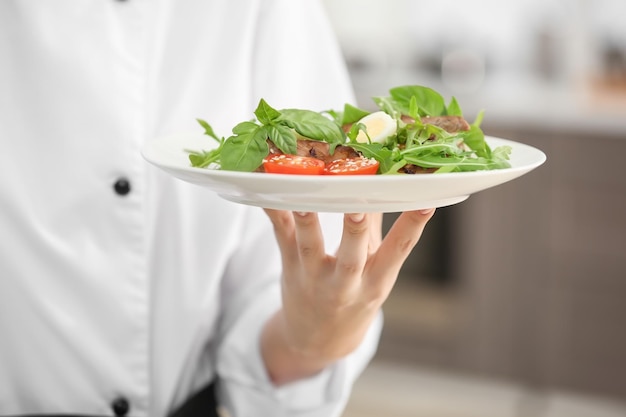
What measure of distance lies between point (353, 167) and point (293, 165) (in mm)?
46

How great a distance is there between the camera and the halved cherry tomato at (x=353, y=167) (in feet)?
2.05

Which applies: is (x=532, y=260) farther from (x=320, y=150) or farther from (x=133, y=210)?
(x=320, y=150)

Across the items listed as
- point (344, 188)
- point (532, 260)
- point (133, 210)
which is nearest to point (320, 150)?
point (344, 188)

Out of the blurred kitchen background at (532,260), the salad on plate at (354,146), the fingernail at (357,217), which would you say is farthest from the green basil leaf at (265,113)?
the blurred kitchen background at (532,260)

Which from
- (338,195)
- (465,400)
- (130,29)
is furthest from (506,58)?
(338,195)

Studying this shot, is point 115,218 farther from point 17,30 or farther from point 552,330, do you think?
point 552,330

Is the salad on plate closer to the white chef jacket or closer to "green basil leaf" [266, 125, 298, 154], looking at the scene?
"green basil leaf" [266, 125, 298, 154]

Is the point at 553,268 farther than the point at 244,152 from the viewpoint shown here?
Yes

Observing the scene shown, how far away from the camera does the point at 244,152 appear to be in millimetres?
646

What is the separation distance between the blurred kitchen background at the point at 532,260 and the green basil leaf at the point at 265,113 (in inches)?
64.6

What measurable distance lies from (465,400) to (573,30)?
3.98ft

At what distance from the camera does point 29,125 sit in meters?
0.94

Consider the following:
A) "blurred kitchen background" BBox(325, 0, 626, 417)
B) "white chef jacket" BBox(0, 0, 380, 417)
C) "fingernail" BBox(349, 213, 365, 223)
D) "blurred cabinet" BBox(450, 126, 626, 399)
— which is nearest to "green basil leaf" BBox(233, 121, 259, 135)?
"fingernail" BBox(349, 213, 365, 223)

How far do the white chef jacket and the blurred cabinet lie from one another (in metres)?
1.48
